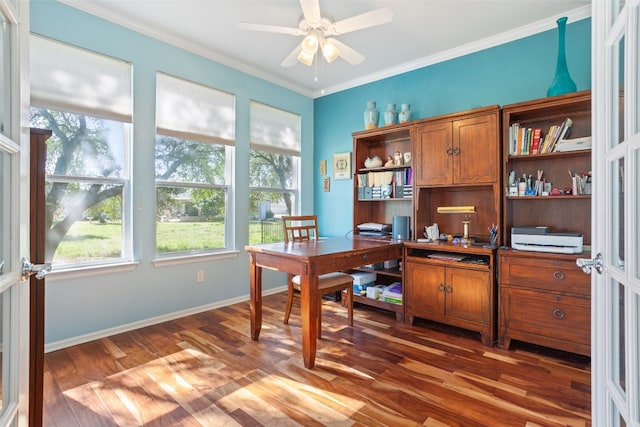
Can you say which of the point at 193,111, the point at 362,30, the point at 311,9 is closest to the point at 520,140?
the point at 362,30

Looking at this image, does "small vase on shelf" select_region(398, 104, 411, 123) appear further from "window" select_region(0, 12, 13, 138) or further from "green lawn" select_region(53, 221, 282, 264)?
"window" select_region(0, 12, 13, 138)

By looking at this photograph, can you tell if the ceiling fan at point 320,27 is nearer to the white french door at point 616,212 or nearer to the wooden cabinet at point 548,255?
the white french door at point 616,212

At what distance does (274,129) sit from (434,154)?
204 centimetres

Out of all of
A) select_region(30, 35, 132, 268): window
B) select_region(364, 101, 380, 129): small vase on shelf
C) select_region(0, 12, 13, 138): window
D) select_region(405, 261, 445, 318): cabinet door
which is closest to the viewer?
select_region(0, 12, 13, 138): window

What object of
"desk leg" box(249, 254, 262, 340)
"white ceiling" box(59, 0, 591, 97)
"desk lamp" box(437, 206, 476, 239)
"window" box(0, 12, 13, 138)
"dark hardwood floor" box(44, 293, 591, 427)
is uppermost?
"white ceiling" box(59, 0, 591, 97)

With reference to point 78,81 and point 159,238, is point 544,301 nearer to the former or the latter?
point 159,238

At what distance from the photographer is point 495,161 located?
266cm

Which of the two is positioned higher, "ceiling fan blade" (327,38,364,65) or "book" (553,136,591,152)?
"ceiling fan blade" (327,38,364,65)

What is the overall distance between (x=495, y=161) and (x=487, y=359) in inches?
62.2

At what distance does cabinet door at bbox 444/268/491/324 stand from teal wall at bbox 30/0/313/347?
2233 millimetres

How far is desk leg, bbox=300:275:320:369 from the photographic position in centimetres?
213

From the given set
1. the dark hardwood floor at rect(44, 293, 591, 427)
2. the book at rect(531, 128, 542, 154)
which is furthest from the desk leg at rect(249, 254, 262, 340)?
the book at rect(531, 128, 542, 154)

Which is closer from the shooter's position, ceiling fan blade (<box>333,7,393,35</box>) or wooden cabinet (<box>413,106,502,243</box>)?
ceiling fan blade (<box>333,7,393,35</box>)

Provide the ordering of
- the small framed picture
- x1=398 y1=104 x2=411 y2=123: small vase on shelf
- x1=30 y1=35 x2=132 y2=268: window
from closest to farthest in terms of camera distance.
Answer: x1=30 y1=35 x2=132 y2=268: window, x1=398 y1=104 x2=411 y2=123: small vase on shelf, the small framed picture
